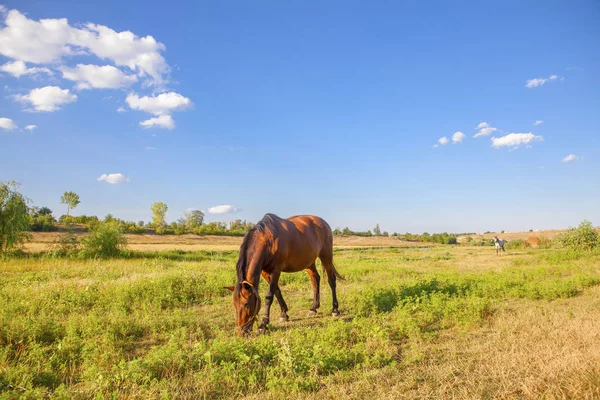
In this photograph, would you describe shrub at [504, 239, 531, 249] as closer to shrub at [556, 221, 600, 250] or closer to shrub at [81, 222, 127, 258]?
shrub at [556, 221, 600, 250]

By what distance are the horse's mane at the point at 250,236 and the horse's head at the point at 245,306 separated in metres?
0.28

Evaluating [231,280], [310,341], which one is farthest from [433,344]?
[231,280]

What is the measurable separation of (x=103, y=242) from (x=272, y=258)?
27.1m

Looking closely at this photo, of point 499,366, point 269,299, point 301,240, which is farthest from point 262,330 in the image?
point 499,366

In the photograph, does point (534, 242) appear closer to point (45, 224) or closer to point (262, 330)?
point (262, 330)

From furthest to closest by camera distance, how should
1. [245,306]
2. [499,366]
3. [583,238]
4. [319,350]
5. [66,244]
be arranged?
[66,244], [583,238], [245,306], [319,350], [499,366]

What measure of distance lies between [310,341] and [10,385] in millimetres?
4058

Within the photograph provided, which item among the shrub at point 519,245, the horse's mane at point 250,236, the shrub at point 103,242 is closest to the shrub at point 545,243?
the shrub at point 519,245

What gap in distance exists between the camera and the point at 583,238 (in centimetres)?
2345

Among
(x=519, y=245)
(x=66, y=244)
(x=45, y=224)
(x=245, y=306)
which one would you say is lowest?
(x=519, y=245)

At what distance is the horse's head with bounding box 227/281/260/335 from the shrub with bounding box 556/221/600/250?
27.2m

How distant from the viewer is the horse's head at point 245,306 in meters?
5.91

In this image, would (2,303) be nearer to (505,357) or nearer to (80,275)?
(80,275)

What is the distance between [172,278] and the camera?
11.3m
